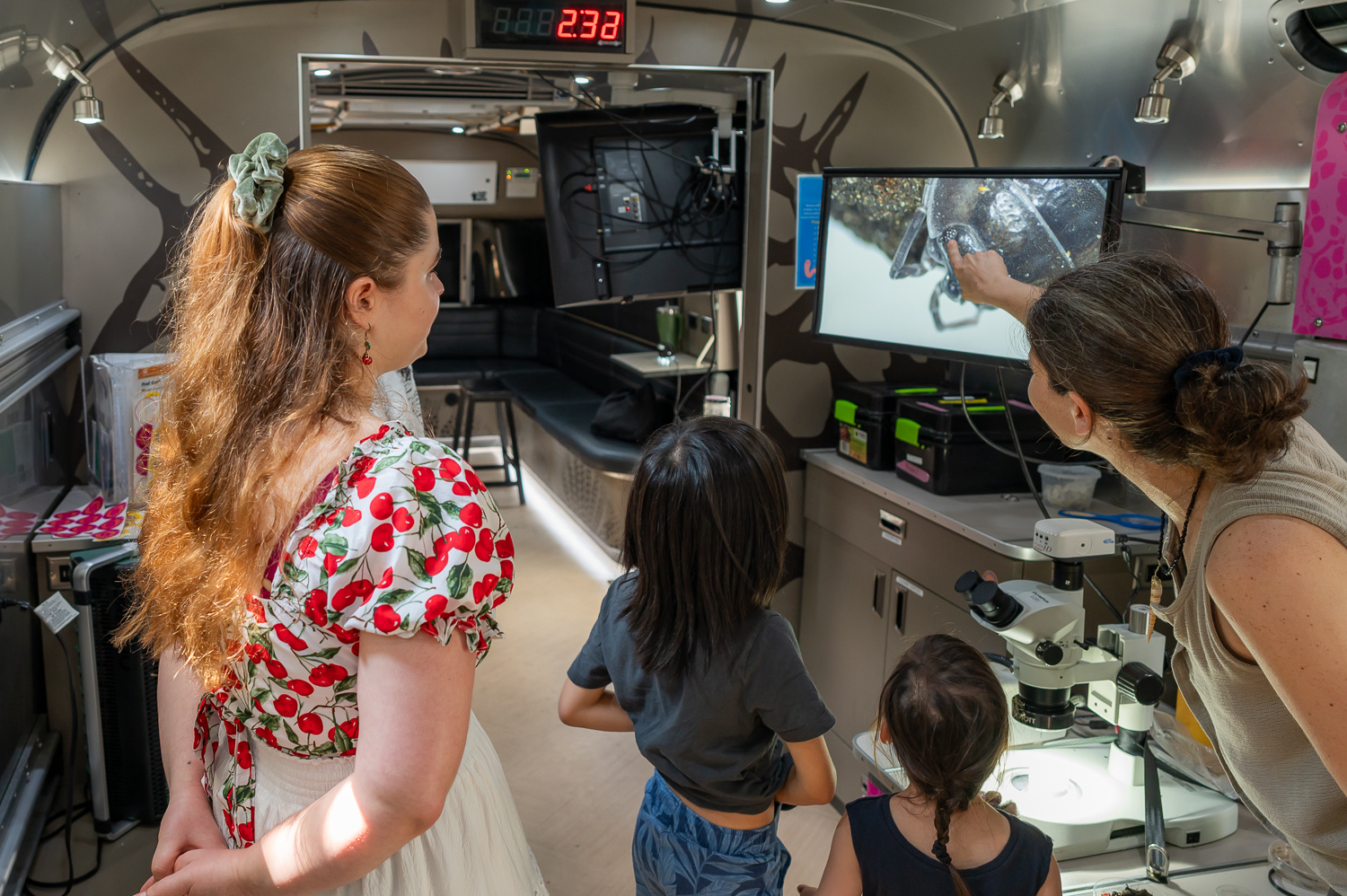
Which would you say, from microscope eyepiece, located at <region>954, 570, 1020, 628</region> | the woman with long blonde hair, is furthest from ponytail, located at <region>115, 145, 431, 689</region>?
microscope eyepiece, located at <region>954, 570, 1020, 628</region>

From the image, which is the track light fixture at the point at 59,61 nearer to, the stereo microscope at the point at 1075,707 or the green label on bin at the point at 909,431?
the stereo microscope at the point at 1075,707

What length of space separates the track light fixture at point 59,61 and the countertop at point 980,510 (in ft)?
7.78

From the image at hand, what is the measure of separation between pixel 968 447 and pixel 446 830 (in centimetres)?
203

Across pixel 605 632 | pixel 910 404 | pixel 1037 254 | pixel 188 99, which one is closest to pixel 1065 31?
pixel 1037 254

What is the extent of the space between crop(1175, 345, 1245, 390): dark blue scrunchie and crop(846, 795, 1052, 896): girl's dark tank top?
0.68 meters

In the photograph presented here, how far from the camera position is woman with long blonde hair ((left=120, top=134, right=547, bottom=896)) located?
0.89m

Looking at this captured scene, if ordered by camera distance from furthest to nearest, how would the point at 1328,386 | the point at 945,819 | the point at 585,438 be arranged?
the point at 585,438
the point at 1328,386
the point at 945,819

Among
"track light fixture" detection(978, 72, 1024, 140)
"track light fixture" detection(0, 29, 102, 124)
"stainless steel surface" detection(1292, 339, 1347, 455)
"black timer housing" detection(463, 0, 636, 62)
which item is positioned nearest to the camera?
"stainless steel surface" detection(1292, 339, 1347, 455)

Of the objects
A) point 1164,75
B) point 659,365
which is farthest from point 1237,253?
point 659,365

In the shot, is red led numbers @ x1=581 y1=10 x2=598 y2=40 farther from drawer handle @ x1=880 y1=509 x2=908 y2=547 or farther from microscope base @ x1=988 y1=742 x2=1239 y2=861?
microscope base @ x1=988 y1=742 x2=1239 y2=861

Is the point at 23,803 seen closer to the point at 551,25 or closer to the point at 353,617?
the point at 353,617

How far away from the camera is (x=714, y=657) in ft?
5.13

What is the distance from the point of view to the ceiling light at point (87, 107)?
2.59m

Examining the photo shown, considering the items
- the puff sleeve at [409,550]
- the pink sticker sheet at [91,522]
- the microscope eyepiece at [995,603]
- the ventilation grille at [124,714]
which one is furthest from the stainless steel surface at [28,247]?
the microscope eyepiece at [995,603]
